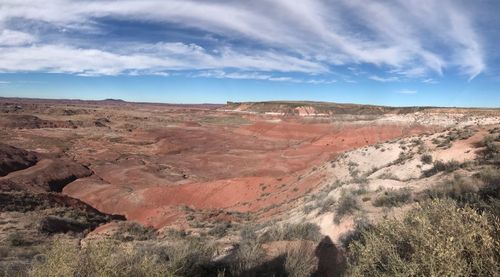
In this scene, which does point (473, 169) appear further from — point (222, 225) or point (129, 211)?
point (129, 211)

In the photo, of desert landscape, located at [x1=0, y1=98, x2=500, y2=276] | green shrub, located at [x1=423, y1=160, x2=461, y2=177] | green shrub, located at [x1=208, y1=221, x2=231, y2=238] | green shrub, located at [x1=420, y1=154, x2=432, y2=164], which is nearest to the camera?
desert landscape, located at [x1=0, y1=98, x2=500, y2=276]

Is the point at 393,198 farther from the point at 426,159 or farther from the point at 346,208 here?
the point at 426,159

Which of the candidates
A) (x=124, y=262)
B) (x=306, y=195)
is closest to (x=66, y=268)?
(x=124, y=262)

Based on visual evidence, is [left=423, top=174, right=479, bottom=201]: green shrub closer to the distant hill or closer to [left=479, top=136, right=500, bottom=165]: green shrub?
[left=479, top=136, right=500, bottom=165]: green shrub

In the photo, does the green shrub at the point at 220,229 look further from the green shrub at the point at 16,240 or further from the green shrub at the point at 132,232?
the green shrub at the point at 16,240

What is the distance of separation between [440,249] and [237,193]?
75.5 feet

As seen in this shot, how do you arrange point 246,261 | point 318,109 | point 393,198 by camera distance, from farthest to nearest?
point 318,109 < point 393,198 < point 246,261

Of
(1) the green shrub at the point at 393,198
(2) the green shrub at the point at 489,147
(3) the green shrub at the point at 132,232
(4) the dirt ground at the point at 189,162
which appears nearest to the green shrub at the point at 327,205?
(1) the green shrub at the point at 393,198

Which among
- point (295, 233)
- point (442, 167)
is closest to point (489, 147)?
point (442, 167)

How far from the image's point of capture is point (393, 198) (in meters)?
11.3

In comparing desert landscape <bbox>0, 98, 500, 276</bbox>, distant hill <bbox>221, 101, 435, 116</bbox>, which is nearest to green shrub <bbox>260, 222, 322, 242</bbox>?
desert landscape <bbox>0, 98, 500, 276</bbox>

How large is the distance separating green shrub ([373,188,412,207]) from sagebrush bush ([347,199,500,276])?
5.82 m

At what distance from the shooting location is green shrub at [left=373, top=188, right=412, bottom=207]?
1098cm

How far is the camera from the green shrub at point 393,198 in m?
11.0
